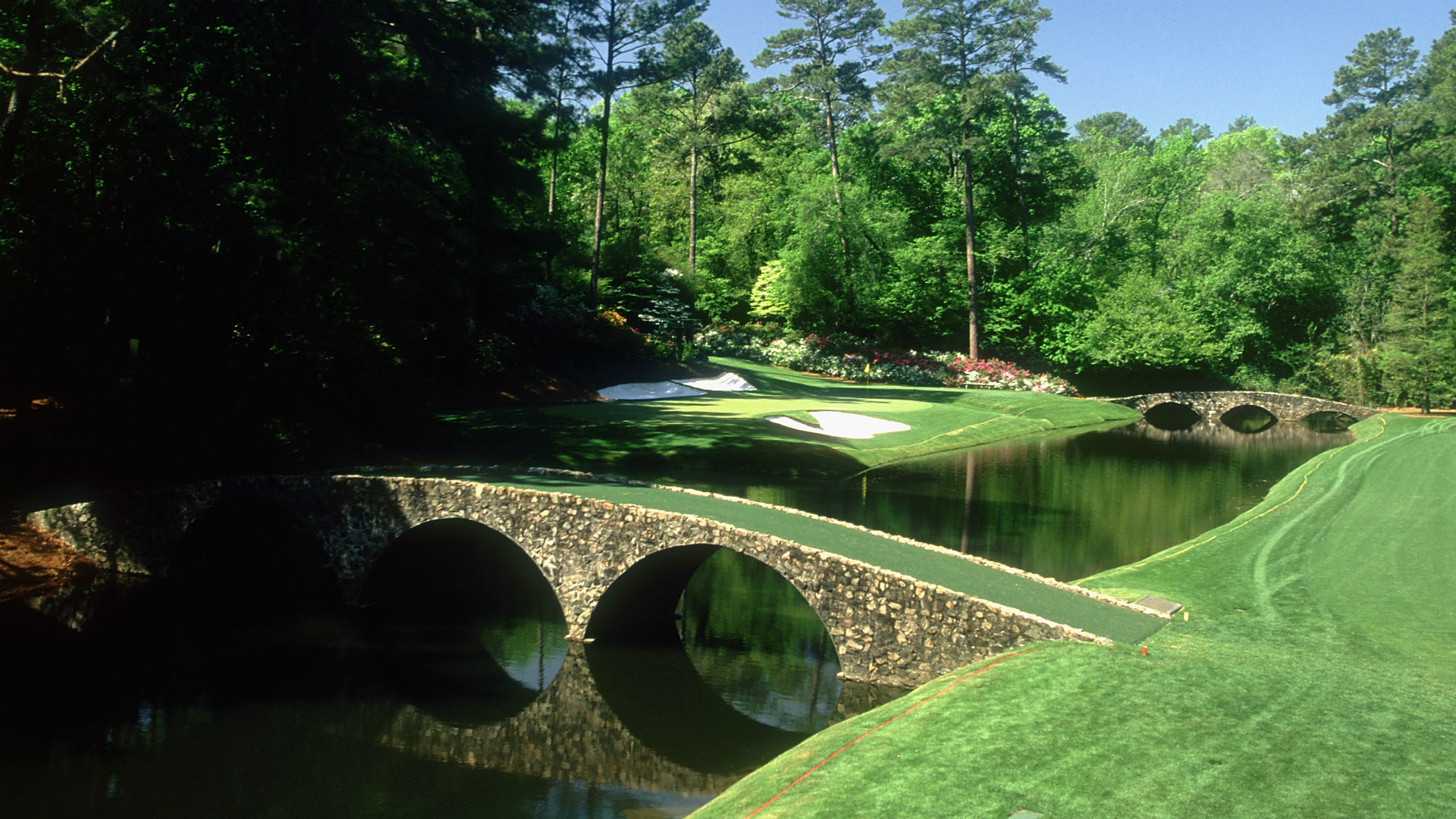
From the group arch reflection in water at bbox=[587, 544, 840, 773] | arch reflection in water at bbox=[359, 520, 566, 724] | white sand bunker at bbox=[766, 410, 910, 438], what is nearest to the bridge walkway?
arch reflection in water at bbox=[587, 544, 840, 773]

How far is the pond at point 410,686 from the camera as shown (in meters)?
9.77

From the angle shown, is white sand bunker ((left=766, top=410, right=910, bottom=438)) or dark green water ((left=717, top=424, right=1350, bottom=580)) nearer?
dark green water ((left=717, top=424, right=1350, bottom=580))

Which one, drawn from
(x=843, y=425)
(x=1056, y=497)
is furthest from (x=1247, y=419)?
(x=1056, y=497)

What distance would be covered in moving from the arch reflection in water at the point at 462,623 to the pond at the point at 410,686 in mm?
47

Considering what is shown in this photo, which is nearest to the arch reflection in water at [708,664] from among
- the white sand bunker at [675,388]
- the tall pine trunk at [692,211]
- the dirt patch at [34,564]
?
the dirt patch at [34,564]

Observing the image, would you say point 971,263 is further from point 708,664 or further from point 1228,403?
point 708,664

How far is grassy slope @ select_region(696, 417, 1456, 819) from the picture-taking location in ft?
23.7

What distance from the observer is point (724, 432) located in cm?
2784

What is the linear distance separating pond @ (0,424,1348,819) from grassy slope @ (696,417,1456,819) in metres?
2.17

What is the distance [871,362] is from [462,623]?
36625mm

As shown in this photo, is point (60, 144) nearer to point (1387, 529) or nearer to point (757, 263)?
point (1387, 529)

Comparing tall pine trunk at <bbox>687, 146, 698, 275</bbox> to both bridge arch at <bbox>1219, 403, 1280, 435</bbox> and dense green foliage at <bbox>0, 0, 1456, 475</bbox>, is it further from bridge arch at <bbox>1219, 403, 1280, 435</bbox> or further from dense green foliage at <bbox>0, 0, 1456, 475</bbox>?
bridge arch at <bbox>1219, 403, 1280, 435</bbox>

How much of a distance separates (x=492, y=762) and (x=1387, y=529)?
16832 millimetres

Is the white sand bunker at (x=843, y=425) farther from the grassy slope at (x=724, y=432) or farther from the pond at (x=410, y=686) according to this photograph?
the pond at (x=410, y=686)
